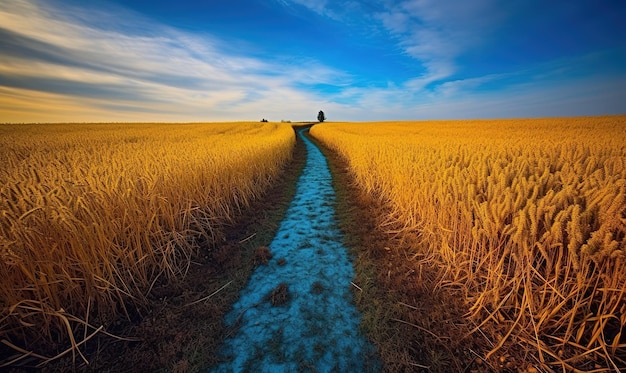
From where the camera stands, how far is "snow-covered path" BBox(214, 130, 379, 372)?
2453 mm

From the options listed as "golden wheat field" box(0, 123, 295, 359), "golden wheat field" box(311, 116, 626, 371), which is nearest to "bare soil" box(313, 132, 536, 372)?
"golden wheat field" box(311, 116, 626, 371)

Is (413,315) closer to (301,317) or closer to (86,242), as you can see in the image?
(301,317)

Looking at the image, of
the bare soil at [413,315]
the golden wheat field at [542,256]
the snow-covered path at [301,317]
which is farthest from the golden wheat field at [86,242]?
the golden wheat field at [542,256]

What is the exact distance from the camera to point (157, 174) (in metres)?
4.44

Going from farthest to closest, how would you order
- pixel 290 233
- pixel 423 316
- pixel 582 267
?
pixel 290 233, pixel 423 316, pixel 582 267

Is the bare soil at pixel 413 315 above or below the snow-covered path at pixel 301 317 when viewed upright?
above

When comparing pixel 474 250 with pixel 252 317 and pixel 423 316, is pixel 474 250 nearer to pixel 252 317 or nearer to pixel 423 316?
pixel 423 316

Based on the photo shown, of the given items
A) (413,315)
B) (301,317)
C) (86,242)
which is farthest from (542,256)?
(86,242)

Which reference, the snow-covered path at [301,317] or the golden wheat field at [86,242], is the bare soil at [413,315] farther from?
the golden wheat field at [86,242]

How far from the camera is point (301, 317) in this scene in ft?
9.90

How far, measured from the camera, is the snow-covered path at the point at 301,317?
8.05 ft

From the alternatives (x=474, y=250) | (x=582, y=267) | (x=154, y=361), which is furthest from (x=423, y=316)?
(x=154, y=361)

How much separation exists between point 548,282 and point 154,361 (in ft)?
12.4

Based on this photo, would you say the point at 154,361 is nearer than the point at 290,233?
Yes
